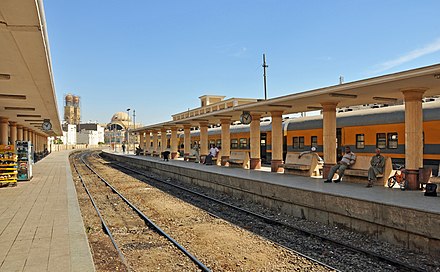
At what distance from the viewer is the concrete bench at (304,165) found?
15.3 m

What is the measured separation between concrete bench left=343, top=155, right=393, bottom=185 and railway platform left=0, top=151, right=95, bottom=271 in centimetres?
885

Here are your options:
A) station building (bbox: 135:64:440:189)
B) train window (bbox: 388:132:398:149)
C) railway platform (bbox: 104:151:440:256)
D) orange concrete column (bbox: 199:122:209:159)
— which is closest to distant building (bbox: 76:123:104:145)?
orange concrete column (bbox: 199:122:209:159)

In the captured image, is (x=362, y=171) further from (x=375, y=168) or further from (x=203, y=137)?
(x=203, y=137)

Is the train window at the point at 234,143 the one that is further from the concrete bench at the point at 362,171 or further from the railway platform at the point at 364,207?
the concrete bench at the point at 362,171

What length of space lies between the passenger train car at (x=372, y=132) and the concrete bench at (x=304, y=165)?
2933 millimetres

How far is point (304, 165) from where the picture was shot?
15.6m

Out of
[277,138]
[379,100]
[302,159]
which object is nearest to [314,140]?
[277,138]

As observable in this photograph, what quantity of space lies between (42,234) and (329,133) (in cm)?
1102

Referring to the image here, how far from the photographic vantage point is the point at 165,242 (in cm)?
853

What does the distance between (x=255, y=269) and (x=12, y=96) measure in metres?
13.2

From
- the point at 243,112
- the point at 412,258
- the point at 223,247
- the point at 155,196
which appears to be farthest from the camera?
the point at 243,112

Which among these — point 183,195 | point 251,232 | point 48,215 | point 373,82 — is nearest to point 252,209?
point 251,232

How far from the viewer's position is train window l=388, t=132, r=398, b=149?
15692 millimetres

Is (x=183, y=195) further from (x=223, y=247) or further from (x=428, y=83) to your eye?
(x=428, y=83)
